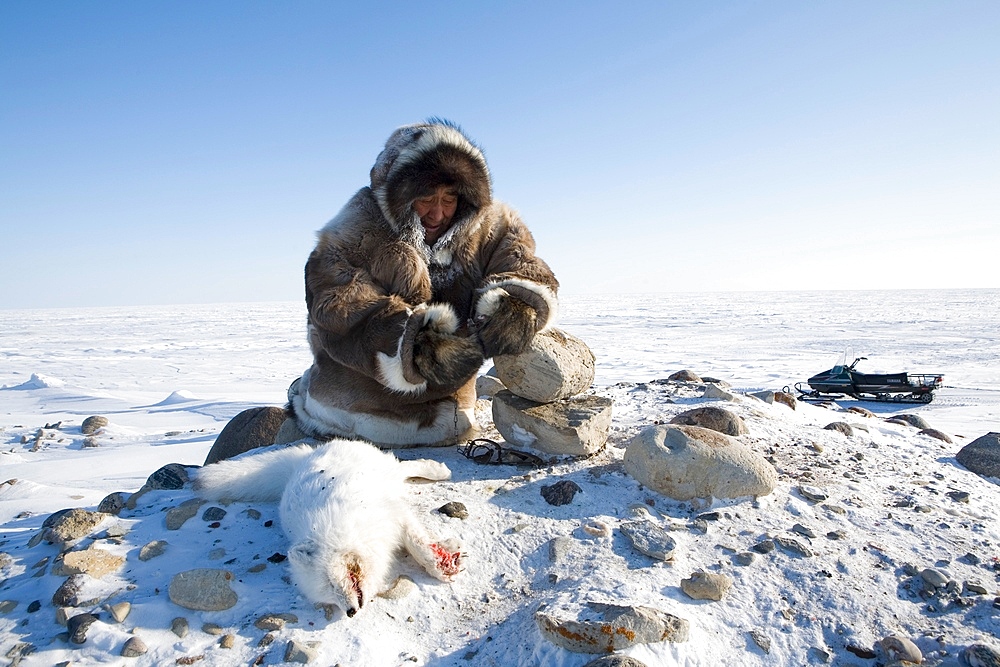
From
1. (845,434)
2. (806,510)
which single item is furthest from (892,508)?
(845,434)

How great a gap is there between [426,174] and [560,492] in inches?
66.9

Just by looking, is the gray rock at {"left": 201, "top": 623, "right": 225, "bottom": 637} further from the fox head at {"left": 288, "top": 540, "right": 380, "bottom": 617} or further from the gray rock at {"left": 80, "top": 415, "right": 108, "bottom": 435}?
the gray rock at {"left": 80, "top": 415, "right": 108, "bottom": 435}

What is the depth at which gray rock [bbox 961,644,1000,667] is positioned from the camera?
1725 millimetres

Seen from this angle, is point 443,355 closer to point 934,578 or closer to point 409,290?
point 409,290

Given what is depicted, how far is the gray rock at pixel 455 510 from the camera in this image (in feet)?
7.96

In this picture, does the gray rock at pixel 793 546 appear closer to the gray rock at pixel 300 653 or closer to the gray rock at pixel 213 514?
the gray rock at pixel 300 653

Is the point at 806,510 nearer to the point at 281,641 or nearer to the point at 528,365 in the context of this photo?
the point at 528,365

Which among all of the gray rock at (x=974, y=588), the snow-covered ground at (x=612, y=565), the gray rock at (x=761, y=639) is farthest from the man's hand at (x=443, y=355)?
the gray rock at (x=974, y=588)

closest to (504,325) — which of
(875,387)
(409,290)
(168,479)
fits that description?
(409,290)

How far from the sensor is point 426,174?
2.87 meters

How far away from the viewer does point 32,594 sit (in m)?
2.01

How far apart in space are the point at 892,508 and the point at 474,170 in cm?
263

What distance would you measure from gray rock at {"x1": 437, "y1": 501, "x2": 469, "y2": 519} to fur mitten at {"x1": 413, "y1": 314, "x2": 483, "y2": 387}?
0.56m

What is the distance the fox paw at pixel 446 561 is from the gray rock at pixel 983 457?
3.27 meters
